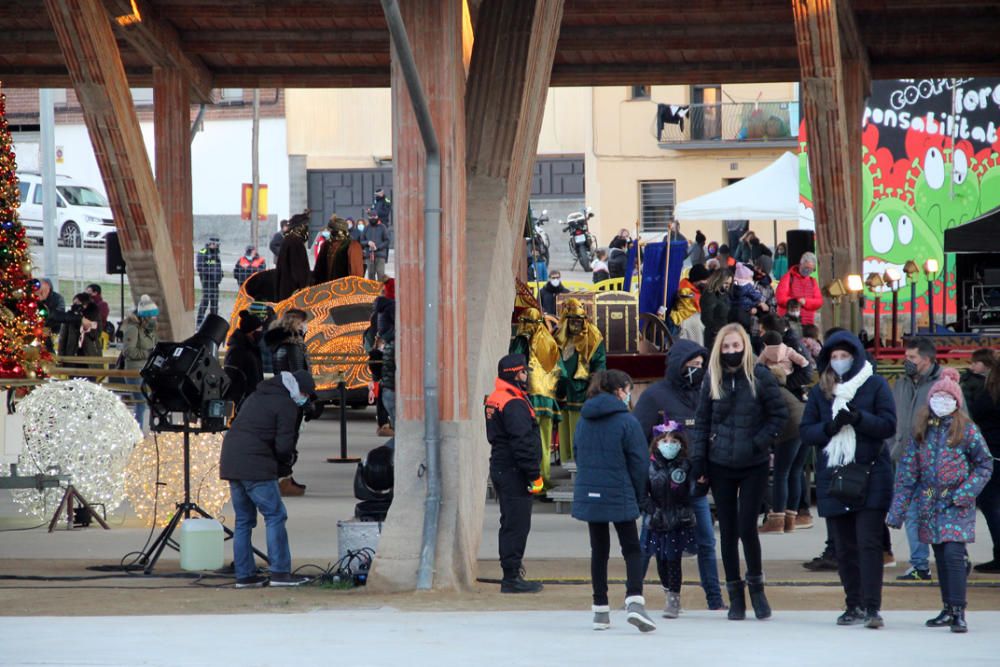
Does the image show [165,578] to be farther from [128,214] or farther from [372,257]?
[372,257]

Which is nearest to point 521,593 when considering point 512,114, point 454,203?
point 454,203

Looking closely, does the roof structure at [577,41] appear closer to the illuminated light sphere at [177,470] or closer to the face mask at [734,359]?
the illuminated light sphere at [177,470]

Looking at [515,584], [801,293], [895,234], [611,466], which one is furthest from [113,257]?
[611,466]

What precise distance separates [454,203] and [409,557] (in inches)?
99.0

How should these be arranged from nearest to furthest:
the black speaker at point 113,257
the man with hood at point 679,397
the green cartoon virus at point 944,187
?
1. the man with hood at point 679,397
2. the black speaker at point 113,257
3. the green cartoon virus at point 944,187

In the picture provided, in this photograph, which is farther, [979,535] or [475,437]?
[979,535]

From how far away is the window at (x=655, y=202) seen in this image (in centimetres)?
4603

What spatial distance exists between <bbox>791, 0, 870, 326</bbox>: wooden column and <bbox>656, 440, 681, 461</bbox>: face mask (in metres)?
9.41

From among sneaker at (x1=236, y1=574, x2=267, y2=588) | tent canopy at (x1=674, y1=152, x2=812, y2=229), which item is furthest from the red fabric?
sneaker at (x1=236, y1=574, x2=267, y2=588)

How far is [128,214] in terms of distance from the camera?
19.9 metres

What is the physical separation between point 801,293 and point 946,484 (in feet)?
36.6

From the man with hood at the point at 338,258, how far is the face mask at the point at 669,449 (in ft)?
44.7

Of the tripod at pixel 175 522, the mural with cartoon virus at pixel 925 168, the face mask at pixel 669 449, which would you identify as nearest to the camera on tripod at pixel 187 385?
the tripod at pixel 175 522

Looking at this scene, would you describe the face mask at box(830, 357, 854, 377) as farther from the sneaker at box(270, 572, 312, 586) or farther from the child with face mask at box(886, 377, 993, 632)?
the sneaker at box(270, 572, 312, 586)
